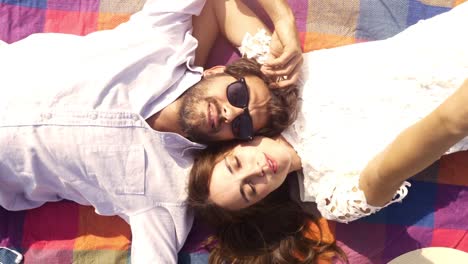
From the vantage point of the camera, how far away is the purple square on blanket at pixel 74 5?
241 cm

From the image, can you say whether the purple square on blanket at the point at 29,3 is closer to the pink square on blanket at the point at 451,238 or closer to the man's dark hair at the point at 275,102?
the man's dark hair at the point at 275,102

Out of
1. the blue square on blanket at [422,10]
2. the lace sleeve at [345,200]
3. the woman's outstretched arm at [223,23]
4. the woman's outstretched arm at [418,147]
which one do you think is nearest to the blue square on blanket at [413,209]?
the lace sleeve at [345,200]

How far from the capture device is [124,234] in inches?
→ 90.0

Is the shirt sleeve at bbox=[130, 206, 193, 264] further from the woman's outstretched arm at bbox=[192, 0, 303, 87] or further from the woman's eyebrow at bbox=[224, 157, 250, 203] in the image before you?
the woman's outstretched arm at bbox=[192, 0, 303, 87]

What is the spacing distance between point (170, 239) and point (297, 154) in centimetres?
73

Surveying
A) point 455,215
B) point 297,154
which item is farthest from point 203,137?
point 455,215

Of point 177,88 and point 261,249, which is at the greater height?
point 177,88

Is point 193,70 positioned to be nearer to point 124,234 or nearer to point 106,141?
point 106,141

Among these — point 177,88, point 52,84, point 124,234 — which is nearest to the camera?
point 52,84

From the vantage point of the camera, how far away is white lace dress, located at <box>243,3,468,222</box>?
1.93 meters

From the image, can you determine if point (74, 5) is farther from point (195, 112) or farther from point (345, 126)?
point (345, 126)

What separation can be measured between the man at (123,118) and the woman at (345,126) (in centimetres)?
16

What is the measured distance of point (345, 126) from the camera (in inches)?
79.3

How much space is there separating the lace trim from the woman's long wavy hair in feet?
1.69
